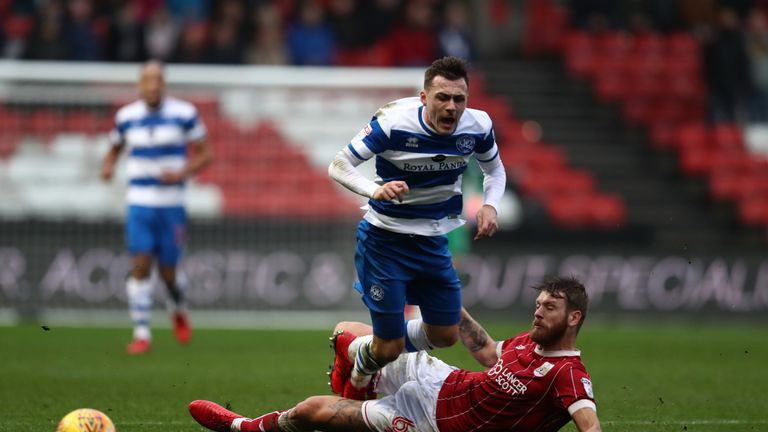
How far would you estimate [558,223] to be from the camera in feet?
59.2

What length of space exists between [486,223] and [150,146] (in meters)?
5.84

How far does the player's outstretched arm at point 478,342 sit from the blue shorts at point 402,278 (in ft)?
0.23

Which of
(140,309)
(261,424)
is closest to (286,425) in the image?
(261,424)

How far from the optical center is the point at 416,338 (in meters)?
7.83

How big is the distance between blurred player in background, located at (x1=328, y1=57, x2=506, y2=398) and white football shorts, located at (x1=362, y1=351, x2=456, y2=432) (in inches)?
7.6

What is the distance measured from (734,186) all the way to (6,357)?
12161 mm

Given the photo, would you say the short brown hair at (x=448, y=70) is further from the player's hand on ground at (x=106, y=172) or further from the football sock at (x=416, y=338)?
the player's hand on ground at (x=106, y=172)

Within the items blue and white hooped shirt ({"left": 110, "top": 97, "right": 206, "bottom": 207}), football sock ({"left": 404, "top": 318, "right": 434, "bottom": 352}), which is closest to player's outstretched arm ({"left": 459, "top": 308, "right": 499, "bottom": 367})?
football sock ({"left": 404, "top": 318, "right": 434, "bottom": 352})

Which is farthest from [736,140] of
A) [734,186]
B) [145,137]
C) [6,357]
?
[6,357]

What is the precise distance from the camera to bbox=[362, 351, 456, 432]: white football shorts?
6453 mm

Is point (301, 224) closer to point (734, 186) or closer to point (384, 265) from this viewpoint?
point (734, 186)

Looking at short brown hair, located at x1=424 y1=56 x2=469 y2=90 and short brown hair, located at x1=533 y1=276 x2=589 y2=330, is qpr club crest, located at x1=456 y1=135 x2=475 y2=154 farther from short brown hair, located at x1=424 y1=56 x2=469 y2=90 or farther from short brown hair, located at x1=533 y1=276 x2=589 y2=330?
short brown hair, located at x1=533 y1=276 x2=589 y2=330

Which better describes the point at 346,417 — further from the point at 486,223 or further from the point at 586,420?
the point at 486,223

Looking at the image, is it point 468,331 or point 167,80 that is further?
point 167,80
